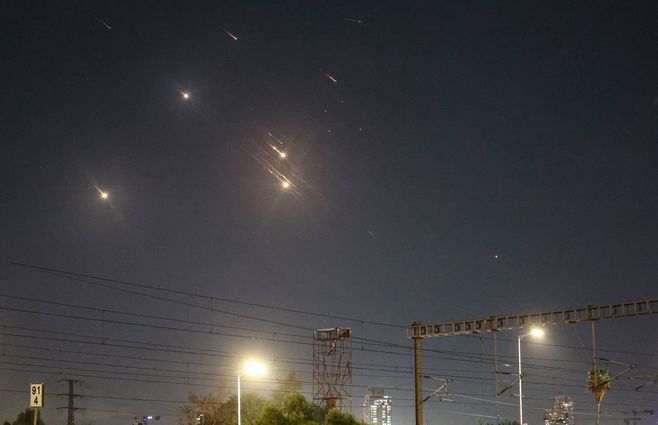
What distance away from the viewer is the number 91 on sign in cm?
2970

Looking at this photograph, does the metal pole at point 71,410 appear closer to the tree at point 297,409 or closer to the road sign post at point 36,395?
the tree at point 297,409

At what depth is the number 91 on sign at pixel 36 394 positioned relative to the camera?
97.5 feet

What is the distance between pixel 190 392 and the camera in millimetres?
111500

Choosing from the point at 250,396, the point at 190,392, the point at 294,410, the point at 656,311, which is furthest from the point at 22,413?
the point at 656,311

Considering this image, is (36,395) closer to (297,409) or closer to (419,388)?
(419,388)

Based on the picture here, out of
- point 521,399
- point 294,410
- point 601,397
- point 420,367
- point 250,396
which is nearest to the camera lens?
point 420,367

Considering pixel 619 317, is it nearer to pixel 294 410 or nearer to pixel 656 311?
pixel 656 311

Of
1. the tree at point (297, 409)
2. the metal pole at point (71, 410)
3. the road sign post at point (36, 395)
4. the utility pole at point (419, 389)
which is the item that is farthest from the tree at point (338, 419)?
the metal pole at point (71, 410)

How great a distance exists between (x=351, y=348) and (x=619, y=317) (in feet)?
74.7

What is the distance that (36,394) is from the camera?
98.2 ft

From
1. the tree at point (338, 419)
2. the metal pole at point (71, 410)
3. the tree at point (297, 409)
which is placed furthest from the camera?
the metal pole at point (71, 410)

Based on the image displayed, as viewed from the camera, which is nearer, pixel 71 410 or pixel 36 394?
pixel 36 394

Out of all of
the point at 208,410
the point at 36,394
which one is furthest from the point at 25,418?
the point at 36,394

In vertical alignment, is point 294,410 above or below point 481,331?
below
